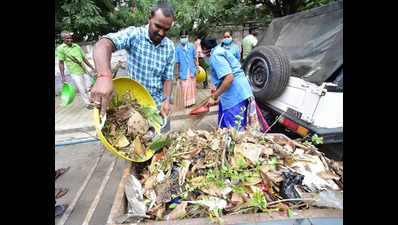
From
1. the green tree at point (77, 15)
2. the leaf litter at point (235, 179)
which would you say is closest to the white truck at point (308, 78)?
the leaf litter at point (235, 179)

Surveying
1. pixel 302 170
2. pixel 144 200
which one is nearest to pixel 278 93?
pixel 302 170

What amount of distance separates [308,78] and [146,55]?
2.20 meters

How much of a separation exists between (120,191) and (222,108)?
1.94m

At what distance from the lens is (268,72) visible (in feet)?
9.87

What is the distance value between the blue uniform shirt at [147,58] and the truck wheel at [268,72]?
56.3 inches

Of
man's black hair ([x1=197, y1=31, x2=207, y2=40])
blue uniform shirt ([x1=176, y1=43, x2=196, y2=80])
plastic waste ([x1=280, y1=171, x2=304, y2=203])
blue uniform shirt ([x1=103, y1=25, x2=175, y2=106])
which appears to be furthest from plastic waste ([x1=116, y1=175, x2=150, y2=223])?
man's black hair ([x1=197, y1=31, x2=207, y2=40])

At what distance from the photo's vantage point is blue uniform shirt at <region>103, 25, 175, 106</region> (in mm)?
2125

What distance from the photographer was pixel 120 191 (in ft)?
4.62

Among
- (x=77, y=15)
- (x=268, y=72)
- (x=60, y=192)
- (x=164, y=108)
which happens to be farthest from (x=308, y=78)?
(x=77, y=15)

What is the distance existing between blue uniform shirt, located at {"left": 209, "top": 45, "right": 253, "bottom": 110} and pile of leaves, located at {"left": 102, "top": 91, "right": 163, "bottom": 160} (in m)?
1.16

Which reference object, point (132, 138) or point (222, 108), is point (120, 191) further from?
point (222, 108)

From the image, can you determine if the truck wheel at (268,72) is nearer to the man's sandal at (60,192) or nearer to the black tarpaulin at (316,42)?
the black tarpaulin at (316,42)

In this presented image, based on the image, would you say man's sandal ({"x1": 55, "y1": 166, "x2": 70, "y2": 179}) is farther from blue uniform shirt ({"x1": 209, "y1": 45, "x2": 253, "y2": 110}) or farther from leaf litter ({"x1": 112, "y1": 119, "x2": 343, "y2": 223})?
blue uniform shirt ({"x1": 209, "y1": 45, "x2": 253, "y2": 110})

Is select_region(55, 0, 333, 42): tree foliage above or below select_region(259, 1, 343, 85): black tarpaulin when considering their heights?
above
